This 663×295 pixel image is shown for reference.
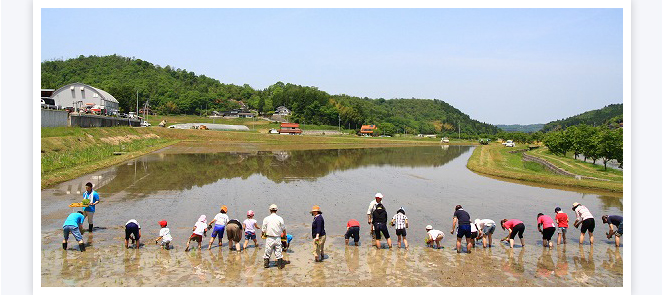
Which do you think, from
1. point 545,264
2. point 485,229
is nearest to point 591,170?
point 485,229

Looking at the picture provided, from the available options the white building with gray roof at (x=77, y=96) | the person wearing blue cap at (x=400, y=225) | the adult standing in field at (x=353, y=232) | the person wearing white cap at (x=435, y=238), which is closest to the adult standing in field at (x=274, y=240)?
the adult standing in field at (x=353, y=232)

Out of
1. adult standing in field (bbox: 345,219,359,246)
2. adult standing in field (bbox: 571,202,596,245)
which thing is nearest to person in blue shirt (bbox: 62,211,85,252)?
adult standing in field (bbox: 345,219,359,246)

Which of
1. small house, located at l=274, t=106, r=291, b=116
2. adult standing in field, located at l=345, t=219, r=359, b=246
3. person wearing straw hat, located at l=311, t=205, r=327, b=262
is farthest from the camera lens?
small house, located at l=274, t=106, r=291, b=116

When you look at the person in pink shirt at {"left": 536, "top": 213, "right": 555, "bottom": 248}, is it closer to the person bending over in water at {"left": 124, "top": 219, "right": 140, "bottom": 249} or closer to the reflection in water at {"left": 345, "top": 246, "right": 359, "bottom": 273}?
the reflection in water at {"left": 345, "top": 246, "right": 359, "bottom": 273}

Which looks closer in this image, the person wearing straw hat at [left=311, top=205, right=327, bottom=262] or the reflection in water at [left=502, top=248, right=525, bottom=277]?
the reflection in water at [left=502, top=248, right=525, bottom=277]

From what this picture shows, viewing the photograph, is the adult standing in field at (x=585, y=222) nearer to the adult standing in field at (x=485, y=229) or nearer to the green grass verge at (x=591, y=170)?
the adult standing in field at (x=485, y=229)

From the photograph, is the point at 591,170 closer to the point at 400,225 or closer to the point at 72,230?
the point at 400,225

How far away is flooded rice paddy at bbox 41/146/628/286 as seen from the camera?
12.3 m

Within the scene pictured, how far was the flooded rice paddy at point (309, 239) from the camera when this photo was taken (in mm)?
12266

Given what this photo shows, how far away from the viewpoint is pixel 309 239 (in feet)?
54.8

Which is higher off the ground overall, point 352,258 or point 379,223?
point 379,223

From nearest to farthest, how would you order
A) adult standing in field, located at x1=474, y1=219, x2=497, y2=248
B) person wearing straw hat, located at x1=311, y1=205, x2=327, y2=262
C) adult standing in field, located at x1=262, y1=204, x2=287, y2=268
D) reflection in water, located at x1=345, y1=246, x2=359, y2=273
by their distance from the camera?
adult standing in field, located at x1=262, y1=204, x2=287, y2=268
reflection in water, located at x1=345, y1=246, x2=359, y2=273
person wearing straw hat, located at x1=311, y1=205, x2=327, y2=262
adult standing in field, located at x1=474, y1=219, x2=497, y2=248

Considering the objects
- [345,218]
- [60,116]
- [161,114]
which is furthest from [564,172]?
[161,114]

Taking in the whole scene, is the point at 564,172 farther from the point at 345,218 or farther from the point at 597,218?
the point at 345,218
